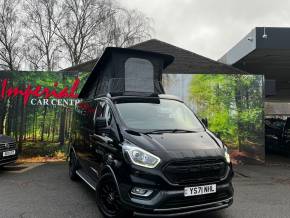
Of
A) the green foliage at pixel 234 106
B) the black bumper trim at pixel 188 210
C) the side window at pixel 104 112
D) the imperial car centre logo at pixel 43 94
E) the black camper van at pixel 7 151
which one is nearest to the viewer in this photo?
the black bumper trim at pixel 188 210

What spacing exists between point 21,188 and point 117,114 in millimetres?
3509

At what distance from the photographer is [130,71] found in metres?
7.44

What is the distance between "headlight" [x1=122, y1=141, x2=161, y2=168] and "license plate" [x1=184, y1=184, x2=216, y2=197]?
57 centimetres

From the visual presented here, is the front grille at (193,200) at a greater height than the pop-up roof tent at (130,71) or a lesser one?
lesser

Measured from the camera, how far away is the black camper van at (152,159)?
14.8 ft

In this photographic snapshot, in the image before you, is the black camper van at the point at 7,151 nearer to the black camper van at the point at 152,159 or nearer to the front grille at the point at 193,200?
the black camper van at the point at 152,159

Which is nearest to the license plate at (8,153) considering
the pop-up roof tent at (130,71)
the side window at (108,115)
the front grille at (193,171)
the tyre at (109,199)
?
the pop-up roof tent at (130,71)

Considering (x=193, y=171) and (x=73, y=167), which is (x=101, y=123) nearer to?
(x=193, y=171)

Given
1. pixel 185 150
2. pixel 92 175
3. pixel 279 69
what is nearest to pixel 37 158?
pixel 92 175

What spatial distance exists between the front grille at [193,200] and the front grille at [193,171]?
0.69 feet

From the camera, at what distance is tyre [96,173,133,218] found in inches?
188

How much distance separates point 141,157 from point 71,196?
2.83 meters

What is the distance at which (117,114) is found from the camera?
556cm

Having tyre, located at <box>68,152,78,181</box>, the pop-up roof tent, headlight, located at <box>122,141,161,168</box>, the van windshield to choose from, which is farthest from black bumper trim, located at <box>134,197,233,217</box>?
tyre, located at <box>68,152,78,181</box>
